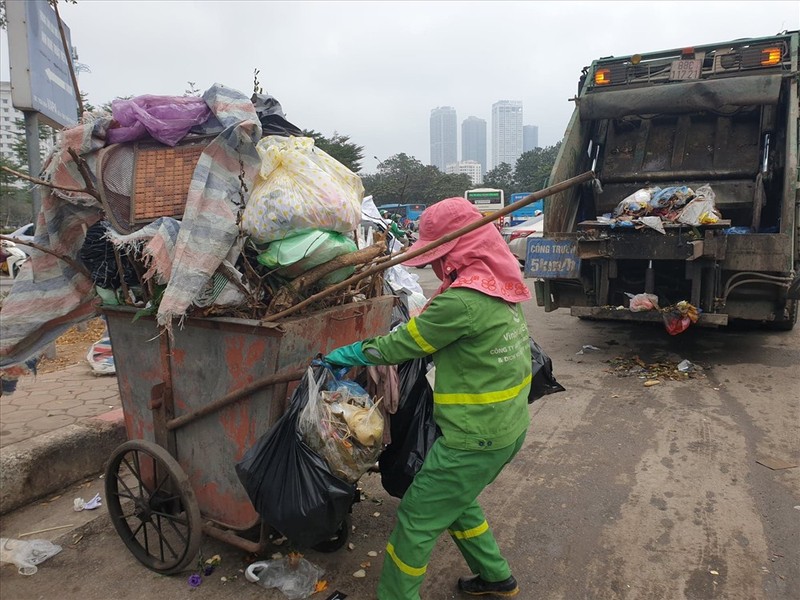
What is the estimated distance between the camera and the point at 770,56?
538 centimetres

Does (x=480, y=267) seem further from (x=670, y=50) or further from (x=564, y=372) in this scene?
(x=670, y=50)

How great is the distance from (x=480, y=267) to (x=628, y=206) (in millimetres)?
3756

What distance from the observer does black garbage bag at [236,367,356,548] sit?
76.1 inches

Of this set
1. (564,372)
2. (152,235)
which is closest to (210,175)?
(152,235)

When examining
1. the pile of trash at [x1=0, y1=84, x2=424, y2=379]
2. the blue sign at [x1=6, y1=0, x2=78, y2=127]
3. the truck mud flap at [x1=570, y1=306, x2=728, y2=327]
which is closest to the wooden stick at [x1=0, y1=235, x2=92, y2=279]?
the pile of trash at [x1=0, y1=84, x2=424, y2=379]

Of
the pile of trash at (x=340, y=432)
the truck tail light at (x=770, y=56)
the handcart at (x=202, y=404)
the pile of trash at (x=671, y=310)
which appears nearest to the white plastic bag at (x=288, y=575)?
the handcart at (x=202, y=404)

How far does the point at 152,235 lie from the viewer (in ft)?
7.39

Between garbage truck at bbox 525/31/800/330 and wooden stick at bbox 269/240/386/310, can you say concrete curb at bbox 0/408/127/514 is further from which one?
garbage truck at bbox 525/31/800/330

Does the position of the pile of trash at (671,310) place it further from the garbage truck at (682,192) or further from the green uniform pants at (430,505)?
the green uniform pants at (430,505)

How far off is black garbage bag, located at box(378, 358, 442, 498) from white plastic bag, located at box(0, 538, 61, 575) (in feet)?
5.05

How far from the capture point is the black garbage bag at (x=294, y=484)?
193 cm

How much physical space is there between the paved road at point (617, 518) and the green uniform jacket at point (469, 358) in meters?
0.76

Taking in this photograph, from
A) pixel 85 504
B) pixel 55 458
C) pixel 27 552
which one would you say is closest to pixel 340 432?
pixel 27 552

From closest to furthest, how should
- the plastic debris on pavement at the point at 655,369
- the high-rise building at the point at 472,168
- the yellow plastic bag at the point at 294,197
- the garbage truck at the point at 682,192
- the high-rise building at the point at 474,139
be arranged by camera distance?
the yellow plastic bag at the point at 294,197, the garbage truck at the point at 682,192, the plastic debris on pavement at the point at 655,369, the high-rise building at the point at 472,168, the high-rise building at the point at 474,139
